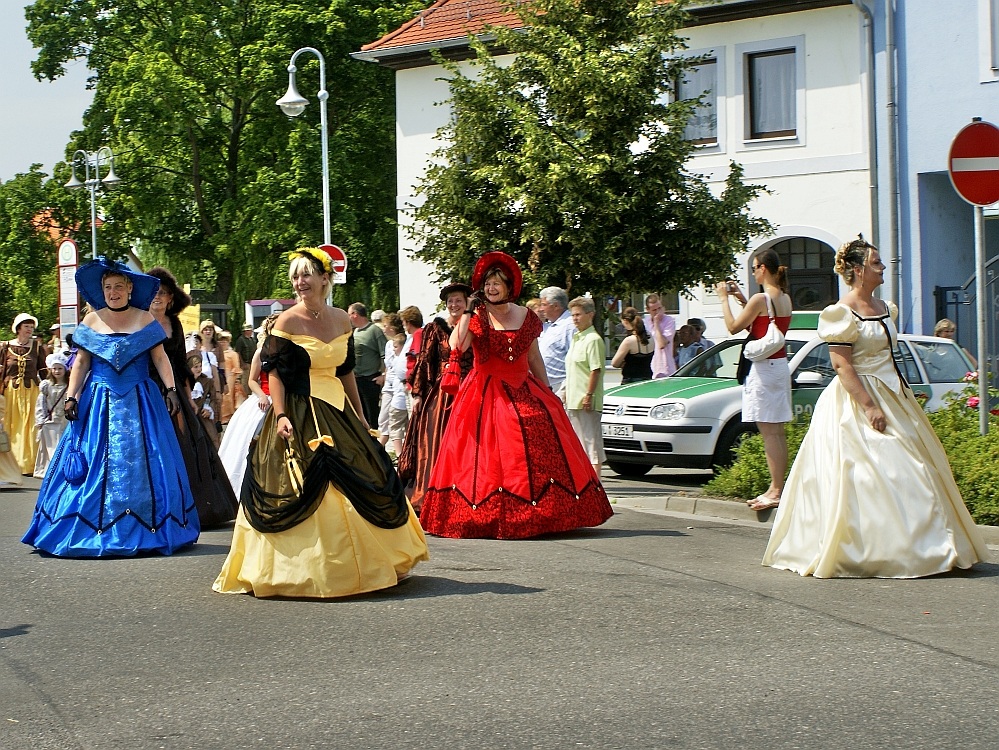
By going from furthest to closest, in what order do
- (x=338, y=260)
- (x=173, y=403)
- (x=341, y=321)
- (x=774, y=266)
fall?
(x=338, y=260)
(x=774, y=266)
(x=173, y=403)
(x=341, y=321)

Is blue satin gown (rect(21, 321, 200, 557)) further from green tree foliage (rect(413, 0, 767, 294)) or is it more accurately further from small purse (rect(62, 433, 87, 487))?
green tree foliage (rect(413, 0, 767, 294))

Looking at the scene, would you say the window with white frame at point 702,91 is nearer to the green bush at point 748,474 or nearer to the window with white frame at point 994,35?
the window with white frame at point 994,35

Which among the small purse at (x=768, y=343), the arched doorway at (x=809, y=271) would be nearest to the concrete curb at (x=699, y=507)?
the small purse at (x=768, y=343)

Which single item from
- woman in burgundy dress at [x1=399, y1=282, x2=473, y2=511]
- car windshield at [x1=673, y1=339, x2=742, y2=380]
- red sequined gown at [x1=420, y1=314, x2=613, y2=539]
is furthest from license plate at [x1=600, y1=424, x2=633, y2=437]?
red sequined gown at [x1=420, y1=314, x2=613, y2=539]

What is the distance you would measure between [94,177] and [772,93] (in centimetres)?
2575

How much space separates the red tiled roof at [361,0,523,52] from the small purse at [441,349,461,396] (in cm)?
1915

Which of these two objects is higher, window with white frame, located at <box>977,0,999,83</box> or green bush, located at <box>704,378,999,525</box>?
window with white frame, located at <box>977,0,999,83</box>

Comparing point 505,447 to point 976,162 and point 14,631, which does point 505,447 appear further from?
point 976,162

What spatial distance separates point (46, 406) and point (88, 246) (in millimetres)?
32091

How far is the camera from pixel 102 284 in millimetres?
9938

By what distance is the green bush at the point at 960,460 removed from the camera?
9812 millimetres

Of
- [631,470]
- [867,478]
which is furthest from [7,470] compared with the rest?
[867,478]

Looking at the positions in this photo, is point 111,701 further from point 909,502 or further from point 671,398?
point 671,398

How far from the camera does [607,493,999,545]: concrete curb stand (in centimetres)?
1098
